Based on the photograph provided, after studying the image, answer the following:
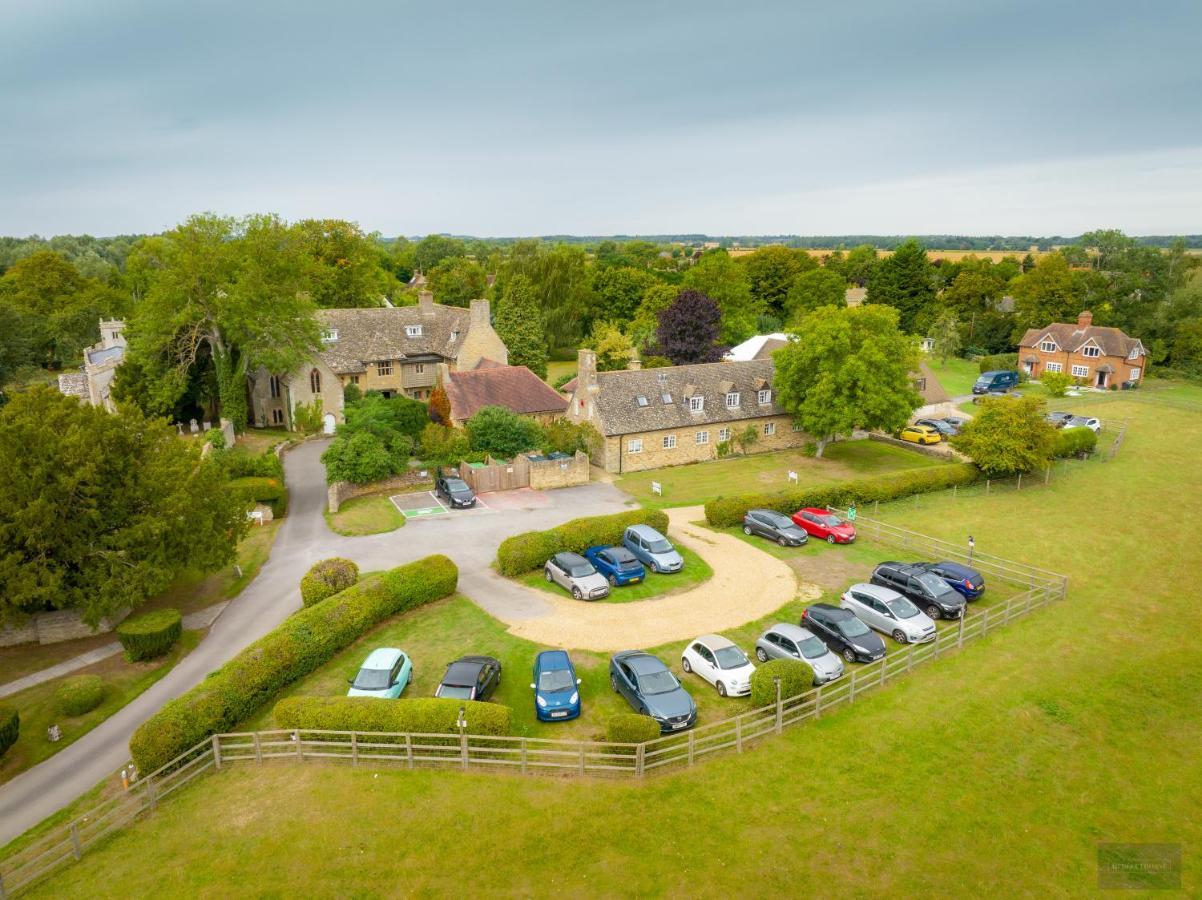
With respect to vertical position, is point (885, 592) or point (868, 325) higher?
point (868, 325)

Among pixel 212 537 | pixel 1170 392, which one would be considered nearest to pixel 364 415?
pixel 212 537

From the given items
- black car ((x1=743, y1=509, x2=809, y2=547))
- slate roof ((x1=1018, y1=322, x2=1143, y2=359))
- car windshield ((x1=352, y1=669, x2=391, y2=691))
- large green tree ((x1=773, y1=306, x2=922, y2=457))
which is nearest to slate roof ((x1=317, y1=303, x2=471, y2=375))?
large green tree ((x1=773, y1=306, x2=922, y2=457))

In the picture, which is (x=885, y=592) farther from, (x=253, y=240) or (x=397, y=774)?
(x=253, y=240)

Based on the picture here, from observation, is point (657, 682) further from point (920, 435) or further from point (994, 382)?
point (994, 382)

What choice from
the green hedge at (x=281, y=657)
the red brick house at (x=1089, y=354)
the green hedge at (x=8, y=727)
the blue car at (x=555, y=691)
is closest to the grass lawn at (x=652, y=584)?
the green hedge at (x=281, y=657)

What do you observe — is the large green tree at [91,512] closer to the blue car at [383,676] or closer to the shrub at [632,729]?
the blue car at [383,676]

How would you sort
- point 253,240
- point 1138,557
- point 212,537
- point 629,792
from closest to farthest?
point 629,792, point 212,537, point 1138,557, point 253,240

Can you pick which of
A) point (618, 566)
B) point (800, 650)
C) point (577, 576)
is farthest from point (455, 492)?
Answer: point (800, 650)

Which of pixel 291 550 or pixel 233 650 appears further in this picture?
pixel 291 550
